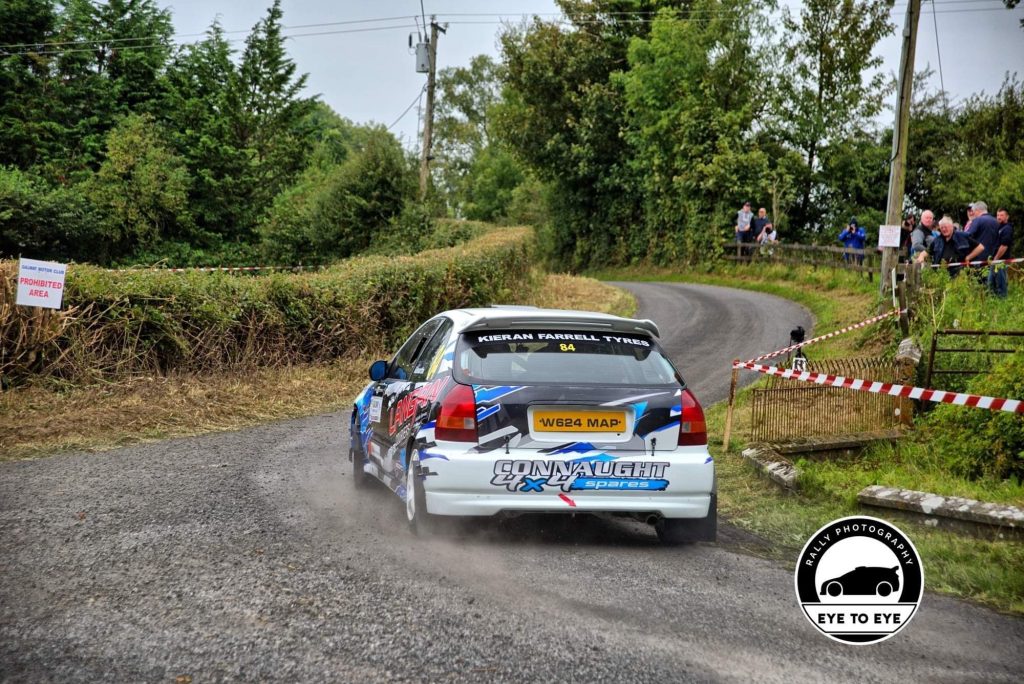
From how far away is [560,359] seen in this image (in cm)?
687

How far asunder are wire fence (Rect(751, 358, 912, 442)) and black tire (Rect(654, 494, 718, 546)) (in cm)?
384

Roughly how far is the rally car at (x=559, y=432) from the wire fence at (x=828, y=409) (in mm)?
3996

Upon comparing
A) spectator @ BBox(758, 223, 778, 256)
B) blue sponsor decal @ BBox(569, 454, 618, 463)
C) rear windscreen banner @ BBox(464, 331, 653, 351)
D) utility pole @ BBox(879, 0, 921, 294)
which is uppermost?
utility pole @ BBox(879, 0, 921, 294)

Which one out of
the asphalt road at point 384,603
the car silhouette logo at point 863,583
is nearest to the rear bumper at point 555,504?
the asphalt road at point 384,603

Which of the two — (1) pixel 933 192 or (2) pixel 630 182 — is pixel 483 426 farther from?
(2) pixel 630 182

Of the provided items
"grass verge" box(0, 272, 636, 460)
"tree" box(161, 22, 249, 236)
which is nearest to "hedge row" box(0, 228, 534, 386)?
"grass verge" box(0, 272, 636, 460)

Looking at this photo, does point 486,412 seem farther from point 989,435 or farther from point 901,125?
point 901,125

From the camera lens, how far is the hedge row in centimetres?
1255

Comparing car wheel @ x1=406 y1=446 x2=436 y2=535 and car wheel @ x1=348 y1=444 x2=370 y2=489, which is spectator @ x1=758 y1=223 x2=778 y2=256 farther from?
car wheel @ x1=406 y1=446 x2=436 y2=535

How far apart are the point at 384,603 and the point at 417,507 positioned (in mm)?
1256

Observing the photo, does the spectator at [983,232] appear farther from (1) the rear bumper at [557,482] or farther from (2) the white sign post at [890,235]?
(1) the rear bumper at [557,482]

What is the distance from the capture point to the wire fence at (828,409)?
1061 cm

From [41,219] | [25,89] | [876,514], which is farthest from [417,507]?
[25,89]

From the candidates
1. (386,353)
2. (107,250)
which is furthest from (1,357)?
(107,250)
